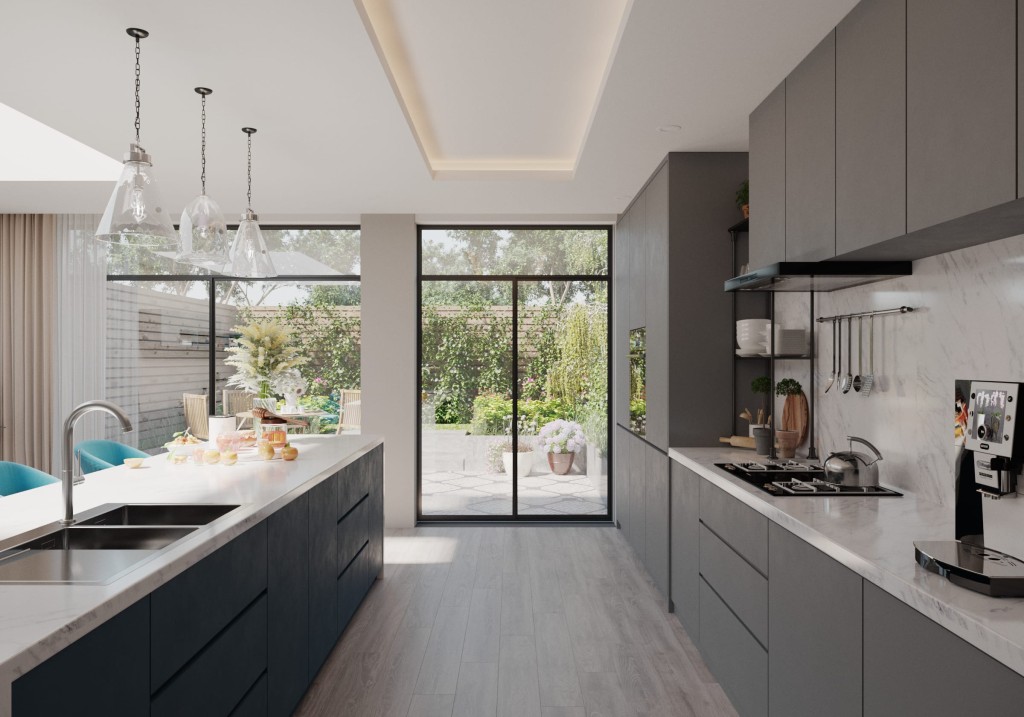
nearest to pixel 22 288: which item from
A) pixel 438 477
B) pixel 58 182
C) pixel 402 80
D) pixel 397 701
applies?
pixel 58 182

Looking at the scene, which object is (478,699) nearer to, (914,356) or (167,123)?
(914,356)

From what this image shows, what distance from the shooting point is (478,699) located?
272 cm

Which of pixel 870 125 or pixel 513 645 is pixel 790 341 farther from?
pixel 513 645

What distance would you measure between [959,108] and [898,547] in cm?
111

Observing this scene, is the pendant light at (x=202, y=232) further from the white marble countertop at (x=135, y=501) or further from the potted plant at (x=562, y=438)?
the potted plant at (x=562, y=438)

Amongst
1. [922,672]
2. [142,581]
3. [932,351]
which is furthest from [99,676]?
[932,351]

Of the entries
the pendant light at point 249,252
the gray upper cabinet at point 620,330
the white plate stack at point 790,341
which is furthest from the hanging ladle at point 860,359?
the pendant light at point 249,252

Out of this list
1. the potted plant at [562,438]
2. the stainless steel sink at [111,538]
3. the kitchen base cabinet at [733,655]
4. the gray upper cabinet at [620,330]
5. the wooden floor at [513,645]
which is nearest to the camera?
the stainless steel sink at [111,538]

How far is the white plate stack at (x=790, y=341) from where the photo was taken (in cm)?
320

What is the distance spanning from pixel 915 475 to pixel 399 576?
306 cm

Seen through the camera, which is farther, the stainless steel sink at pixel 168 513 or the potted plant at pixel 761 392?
the potted plant at pixel 761 392

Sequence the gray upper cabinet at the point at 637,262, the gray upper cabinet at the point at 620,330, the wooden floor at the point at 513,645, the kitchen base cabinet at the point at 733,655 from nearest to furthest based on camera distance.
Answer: the kitchen base cabinet at the point at 733,655 < the wooden floor at the point at 513,645 < the gray upper cabinet at the point at 637,262 < the gray upper cabinet at the point at 620,330

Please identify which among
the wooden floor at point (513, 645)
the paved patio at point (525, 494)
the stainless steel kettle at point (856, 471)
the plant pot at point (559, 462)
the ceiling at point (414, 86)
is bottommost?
the wooden floor at point (513, 645)

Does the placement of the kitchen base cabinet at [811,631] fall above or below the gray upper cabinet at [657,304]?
below
